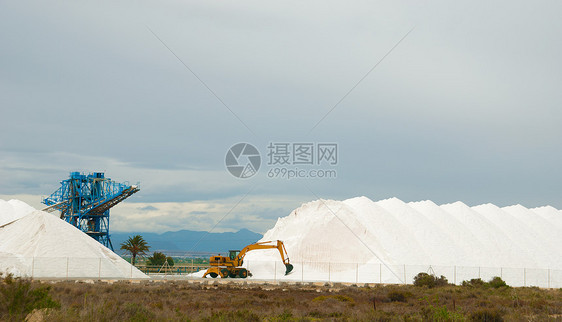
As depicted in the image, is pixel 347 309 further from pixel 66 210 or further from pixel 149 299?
pixel 66 210

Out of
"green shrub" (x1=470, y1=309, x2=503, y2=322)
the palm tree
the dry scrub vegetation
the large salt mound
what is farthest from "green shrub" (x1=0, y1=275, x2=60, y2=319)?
the palm tree

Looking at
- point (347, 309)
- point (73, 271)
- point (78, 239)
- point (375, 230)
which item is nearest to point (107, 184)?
point (78, 239)

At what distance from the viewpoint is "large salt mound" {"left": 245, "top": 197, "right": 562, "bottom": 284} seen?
5581cm

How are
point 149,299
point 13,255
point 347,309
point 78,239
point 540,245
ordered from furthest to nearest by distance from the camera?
point 540,245 < point 78,239 < point 13,255 < point 149,299 < point 347,309

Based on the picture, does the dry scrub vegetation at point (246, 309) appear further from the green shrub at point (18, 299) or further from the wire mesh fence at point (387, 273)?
the wire mesh fence at point (387, 273)

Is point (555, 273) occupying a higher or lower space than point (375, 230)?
lower

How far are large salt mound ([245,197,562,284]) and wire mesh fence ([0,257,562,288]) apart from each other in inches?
7.2

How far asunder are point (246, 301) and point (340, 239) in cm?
3692

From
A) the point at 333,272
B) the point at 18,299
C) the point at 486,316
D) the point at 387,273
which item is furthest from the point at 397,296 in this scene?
the point at 333,272

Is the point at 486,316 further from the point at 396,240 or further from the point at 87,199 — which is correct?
the point at 87,199

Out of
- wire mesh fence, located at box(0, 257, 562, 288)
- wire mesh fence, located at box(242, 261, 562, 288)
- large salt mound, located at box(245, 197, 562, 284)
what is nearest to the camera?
wire mesh fence, located at box(0, 257, 562, 288)

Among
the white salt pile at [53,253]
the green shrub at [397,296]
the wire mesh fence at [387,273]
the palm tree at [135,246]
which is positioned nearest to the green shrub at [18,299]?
the green shrub at [397,296]

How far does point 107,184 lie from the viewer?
7256 centimetres

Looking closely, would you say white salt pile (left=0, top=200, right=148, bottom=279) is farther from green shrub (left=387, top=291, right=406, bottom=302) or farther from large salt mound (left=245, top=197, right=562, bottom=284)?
green shrub (left=387, top=291, right=406, bottom=302)
